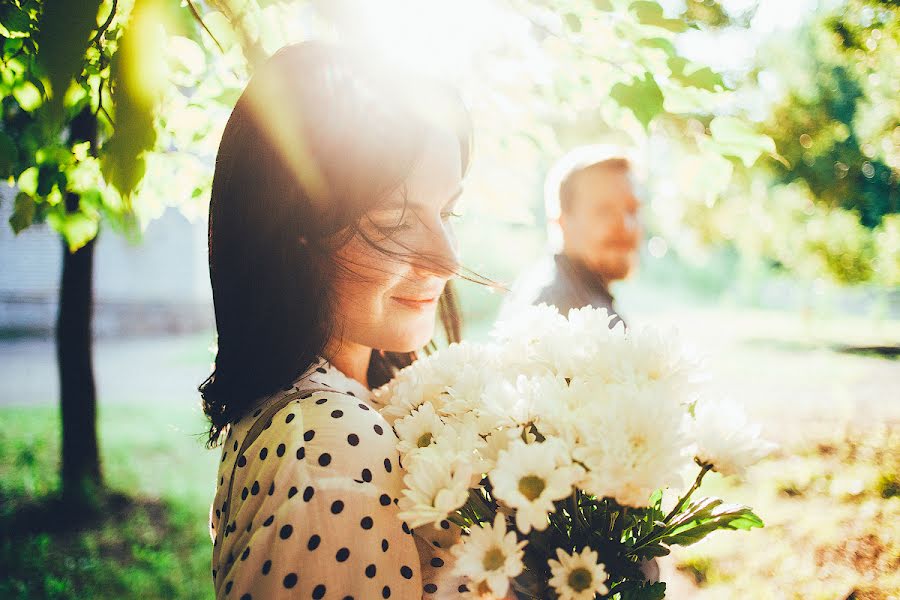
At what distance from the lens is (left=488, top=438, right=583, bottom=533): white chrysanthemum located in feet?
2.69

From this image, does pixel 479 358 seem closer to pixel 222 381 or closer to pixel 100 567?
pixel 222 381

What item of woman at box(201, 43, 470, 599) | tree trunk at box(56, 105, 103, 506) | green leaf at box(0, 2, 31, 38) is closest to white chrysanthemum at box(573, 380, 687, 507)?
woman at box(201, 43, 470, 599)

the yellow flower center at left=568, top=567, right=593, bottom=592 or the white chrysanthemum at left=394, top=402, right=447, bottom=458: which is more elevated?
the white chrysanthemum at left=394, top=402, right=447, bottom=458

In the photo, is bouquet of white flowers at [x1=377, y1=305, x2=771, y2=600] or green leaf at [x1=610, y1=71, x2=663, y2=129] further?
green leaf at [x1=610, y1=71, x2=663, y2=129]

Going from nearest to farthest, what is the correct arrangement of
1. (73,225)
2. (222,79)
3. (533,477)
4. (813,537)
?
(533,477)
(222,79)
(73,225)
(813,537)

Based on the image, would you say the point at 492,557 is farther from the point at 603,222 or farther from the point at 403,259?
the point at 603,222

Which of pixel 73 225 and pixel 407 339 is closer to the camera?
pixel 407 339

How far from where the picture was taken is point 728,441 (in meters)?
0.98

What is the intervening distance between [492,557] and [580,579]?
0.17 m

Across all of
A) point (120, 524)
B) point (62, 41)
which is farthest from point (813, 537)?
point (120, 524)

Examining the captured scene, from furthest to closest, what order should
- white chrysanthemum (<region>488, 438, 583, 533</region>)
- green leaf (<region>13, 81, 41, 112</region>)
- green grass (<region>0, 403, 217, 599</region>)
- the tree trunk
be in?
the tree trunk, green grass (<region>0, 403, 217, 599</region>), green leaf (<region>13, 81, 41, 112</region>), white chrysanthemum (<region>488, 438, 583, 533</region>)

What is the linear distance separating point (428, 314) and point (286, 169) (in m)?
0.47

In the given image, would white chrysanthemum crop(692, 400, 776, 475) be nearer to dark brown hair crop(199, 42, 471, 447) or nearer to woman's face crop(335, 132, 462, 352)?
woman's face crop(335, 132, 462, 352)

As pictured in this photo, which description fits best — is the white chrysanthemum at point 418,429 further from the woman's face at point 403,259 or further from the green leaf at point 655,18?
the green leaf at point 655,18
